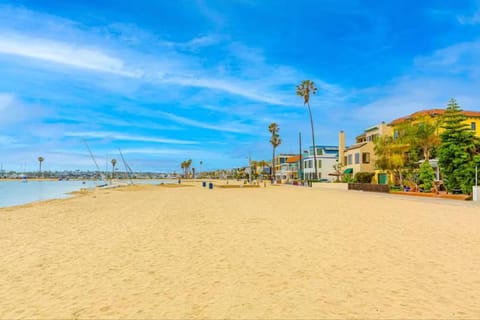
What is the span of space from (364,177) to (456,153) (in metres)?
20.2

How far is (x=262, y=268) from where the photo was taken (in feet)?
23.4

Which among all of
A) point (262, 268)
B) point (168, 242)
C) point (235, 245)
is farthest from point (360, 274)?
point (168, 242)

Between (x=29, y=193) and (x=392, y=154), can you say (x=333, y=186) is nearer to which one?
(x=392, y=154)

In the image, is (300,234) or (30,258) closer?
(30,258)

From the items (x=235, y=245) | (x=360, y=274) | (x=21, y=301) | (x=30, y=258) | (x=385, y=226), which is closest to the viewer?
(x=21, y=301)

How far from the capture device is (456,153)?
25.7 metres

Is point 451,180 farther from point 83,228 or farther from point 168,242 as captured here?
point 83,228

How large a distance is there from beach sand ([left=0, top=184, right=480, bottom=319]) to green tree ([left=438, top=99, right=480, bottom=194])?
15.0 m

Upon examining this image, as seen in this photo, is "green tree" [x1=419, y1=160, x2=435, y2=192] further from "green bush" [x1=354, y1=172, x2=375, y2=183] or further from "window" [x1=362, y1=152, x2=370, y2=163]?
"window" [x1=362, y1=152, x2=370, y2=163]

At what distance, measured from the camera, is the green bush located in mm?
45281

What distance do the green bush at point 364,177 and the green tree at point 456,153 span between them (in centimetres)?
1744

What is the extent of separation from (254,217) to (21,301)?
11334 mm

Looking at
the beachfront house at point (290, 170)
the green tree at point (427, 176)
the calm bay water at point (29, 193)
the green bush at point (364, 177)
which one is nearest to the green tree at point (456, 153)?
the green tree at point (427, 176)

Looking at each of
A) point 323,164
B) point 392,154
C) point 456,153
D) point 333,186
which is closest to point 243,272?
point 456,153
